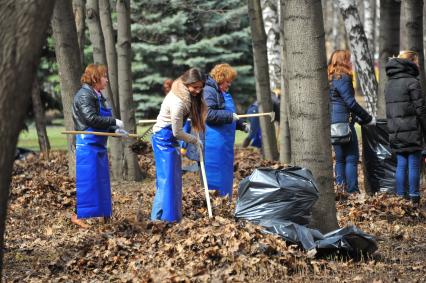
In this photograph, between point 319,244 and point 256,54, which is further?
point 256,54

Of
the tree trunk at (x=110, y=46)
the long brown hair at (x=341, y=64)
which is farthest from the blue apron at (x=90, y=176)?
the tree trunk at (x=110, y=46)

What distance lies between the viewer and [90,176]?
9.97 m

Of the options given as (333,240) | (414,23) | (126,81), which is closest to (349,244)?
(333,240)

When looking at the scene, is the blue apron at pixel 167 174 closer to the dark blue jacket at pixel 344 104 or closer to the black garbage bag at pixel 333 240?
the black garbage bag at pixel 333 240

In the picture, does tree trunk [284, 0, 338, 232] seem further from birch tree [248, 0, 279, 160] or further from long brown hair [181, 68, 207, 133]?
birch tree [248, 0, 279, 160]

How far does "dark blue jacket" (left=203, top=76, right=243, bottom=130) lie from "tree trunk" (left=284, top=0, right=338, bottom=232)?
9.05ft

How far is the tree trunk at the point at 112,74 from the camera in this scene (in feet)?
48.2

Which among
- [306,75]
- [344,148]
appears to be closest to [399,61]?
[344,148]

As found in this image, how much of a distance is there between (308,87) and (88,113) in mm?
3080

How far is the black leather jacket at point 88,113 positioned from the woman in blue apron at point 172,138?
34.9 inches

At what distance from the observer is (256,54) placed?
15.4 meters

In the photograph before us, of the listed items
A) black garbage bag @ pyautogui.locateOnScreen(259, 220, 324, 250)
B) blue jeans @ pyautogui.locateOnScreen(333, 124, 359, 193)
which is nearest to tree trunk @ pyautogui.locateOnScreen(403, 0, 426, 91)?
blue jeans @ pyautogui.locateOnScreen(333, 124, 359, 193)

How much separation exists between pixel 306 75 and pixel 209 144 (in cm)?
335

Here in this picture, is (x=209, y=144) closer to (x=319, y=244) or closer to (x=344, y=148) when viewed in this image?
(x=344, y=148)
